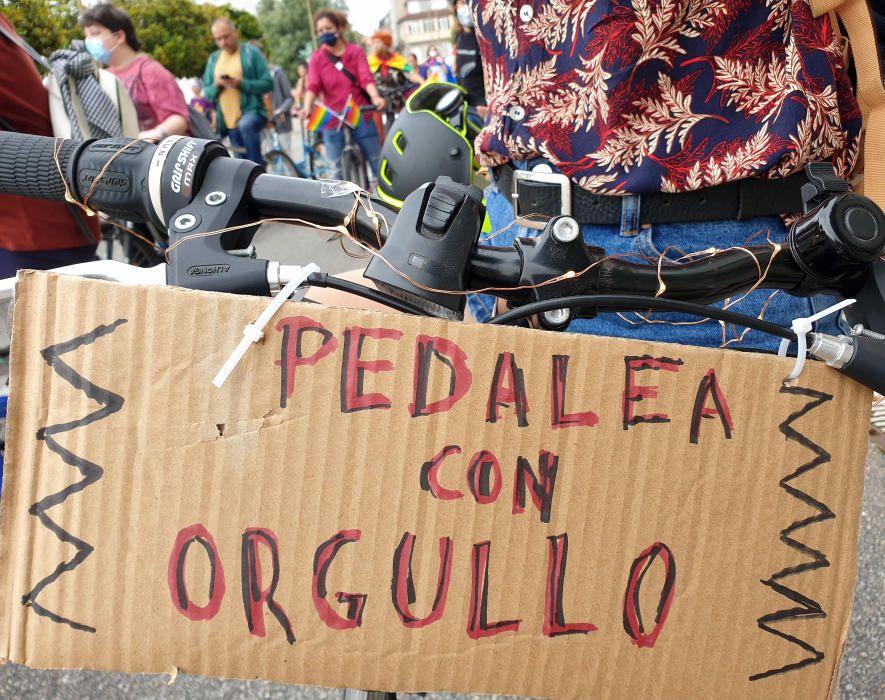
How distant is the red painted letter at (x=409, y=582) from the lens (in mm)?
747

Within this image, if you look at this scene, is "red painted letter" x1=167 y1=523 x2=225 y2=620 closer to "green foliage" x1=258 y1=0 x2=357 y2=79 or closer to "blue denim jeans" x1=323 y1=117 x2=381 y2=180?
"blue denim jeans" x1=323 y1=117 x2=381 y2=180

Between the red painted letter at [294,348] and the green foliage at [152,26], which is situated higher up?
the green foliage at [152,26]

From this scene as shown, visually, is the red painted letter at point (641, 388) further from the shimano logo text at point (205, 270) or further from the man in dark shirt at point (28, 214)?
the man in dark shirt at point (28, 214)

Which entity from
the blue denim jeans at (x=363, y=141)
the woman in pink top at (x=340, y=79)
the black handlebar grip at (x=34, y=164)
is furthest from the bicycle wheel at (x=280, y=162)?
the black handlebar grip at (x=34, y=164)

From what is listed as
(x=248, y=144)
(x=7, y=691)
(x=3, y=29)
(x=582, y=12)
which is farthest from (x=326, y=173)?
(x=582, y=12)

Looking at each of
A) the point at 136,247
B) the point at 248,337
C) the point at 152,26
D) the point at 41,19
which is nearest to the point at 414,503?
the point at 248,337

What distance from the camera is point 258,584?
741mm

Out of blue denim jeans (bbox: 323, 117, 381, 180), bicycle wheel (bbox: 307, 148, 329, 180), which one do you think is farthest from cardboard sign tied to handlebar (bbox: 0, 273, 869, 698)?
bicycle wheel (bbox: 307, 148, 329, 180)

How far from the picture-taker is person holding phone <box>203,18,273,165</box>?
7.63 meters

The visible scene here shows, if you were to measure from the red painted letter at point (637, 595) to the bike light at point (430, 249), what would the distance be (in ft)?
1.15

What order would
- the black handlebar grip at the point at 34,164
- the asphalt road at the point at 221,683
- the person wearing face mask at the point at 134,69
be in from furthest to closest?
1. the person wearing face mask at the point at 134,69
2. the asphalt road at the point at 221,683
3. the black handlebar grip at the point at 34,164

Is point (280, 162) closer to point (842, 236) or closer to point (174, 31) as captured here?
point (174, 31)

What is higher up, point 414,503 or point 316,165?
point 316,165

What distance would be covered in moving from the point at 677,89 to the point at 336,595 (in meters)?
0.88
